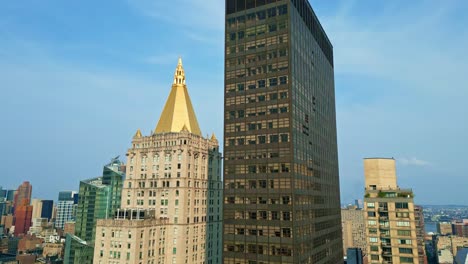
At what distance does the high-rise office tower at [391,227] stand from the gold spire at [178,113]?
66528 millimetres

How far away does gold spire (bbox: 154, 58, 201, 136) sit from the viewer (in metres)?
125

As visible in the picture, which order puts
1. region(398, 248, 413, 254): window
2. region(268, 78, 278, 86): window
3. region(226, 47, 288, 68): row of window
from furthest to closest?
region(398, 248, 413, 254): window
region(226, 47, 288, 68): row of window
region(268, 78, 278, 86): window

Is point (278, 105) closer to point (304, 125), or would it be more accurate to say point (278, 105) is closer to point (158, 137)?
point (304, 125)

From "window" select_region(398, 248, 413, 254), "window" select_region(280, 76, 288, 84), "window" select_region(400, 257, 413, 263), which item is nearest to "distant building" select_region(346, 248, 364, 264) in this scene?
"window" select_region(400, 257, 413, 263)

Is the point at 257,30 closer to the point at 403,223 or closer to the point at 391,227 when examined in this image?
the point at 391,227

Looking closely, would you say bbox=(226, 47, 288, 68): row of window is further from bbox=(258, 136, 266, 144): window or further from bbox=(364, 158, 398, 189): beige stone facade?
bbox=(364, 158, 398, 189): beige stone facade

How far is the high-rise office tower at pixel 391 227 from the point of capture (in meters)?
87.8

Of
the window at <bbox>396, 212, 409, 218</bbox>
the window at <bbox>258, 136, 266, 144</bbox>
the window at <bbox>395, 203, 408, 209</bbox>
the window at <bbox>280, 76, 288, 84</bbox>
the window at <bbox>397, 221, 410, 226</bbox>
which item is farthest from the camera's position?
the window at <bbox>395, 203, 408, 209</bbox>

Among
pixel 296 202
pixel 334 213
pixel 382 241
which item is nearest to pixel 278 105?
pixel 296 202

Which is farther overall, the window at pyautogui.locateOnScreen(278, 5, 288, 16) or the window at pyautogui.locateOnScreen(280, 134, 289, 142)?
the window at pyautogui.locateOnScreen(278, 5, 288, 16)

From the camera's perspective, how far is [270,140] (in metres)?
79.6

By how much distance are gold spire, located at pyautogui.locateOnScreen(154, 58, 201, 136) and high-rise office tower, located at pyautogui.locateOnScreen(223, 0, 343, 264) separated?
41.4 meters

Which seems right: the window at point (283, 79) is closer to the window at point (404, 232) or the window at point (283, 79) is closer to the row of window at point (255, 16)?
the row of window at point (255, 16)

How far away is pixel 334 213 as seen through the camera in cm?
11694
